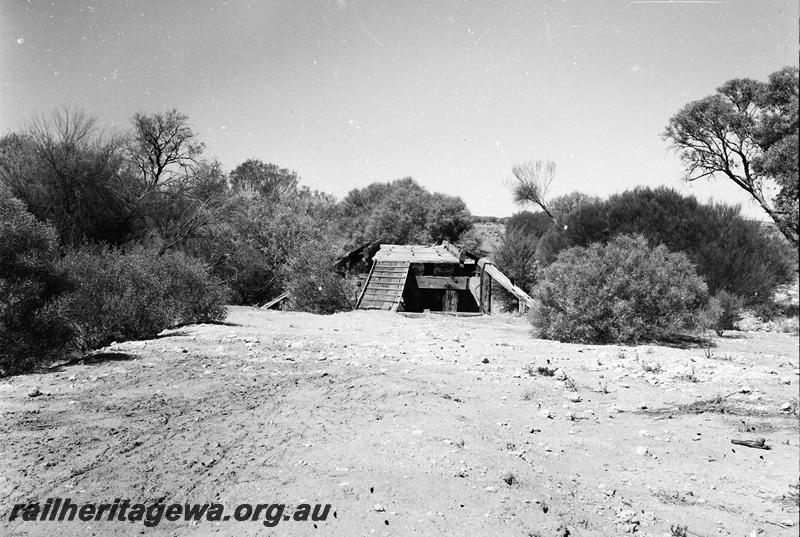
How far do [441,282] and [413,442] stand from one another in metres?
13.5

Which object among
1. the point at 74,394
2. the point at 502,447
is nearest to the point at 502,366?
the point at 502,447

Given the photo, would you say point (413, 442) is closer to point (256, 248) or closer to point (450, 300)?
point (450, 300)

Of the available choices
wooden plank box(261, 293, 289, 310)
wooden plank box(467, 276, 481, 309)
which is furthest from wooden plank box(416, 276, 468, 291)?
wooden plank box(261, 293, 289, 310)

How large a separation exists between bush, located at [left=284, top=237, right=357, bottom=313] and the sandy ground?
7.86 metres

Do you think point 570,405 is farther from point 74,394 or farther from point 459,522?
point 74,394

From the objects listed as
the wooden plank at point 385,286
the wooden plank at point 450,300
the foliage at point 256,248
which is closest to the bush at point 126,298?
the wooden plank at point 385,286

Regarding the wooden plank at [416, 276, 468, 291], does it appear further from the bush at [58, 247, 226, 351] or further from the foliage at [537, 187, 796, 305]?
the bush at [58, 247, 226, 351]

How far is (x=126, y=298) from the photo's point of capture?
309 inches

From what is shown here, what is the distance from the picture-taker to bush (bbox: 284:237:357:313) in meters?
14.2

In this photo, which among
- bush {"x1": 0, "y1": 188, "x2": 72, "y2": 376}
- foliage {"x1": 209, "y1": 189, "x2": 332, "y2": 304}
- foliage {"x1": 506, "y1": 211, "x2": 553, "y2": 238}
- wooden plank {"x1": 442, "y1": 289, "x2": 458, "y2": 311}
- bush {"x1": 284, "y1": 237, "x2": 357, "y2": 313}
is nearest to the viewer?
bush {"x1": 0, "y1": 188, "x2": 72, "y2": 376}

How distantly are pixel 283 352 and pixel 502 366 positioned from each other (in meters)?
2.73

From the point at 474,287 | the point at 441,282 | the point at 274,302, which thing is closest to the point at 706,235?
the point at 474,287

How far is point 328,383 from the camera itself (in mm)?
5008

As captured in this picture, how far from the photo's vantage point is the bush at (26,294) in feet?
20.9
